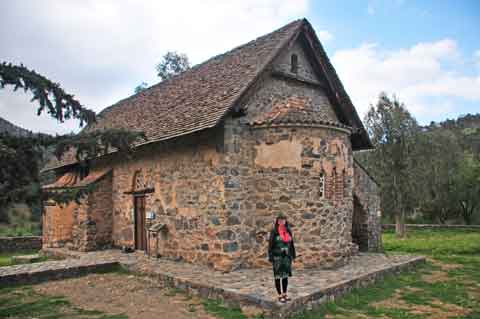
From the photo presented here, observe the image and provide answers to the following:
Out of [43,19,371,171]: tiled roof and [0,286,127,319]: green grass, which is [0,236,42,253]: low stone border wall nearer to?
[43,19,371,171]: tiled roof

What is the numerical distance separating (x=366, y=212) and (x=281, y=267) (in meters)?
8.29

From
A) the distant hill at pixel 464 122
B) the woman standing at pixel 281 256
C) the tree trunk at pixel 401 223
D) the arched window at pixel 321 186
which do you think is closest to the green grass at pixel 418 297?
the woman standing at pixel 281 256

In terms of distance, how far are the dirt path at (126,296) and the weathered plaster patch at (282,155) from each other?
403 centimetres

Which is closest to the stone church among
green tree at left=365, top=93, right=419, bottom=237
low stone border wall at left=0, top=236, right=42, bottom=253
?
low stone border wall at left=0, top=236, right=42, bottom=253

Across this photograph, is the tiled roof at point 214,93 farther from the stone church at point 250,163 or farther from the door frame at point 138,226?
the door frame at point 138,226

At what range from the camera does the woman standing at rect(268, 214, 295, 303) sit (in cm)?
712

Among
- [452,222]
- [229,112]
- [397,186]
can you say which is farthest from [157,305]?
[452,222]

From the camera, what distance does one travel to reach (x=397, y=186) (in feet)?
77.6

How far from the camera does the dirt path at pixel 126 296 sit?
24.3 ft

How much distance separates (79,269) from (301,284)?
247 inches

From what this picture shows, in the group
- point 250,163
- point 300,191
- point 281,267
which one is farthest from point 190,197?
point 281,267

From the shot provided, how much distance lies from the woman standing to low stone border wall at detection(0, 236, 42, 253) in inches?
678

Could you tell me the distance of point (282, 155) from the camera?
10320 mm

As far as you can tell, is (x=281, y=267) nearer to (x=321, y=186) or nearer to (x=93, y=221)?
(x=321, y=186)
